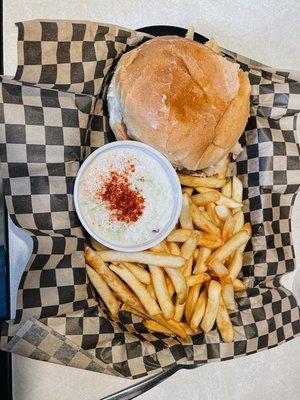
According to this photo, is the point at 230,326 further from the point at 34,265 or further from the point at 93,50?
the point at 93,50

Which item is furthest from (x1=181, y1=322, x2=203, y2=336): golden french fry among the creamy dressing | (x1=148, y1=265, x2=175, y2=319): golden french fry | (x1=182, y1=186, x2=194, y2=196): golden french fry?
(x1=182, y1=186, x2=194, y2=196): golden french fry

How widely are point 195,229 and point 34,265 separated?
58cm

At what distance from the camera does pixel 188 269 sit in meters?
→ 1.81

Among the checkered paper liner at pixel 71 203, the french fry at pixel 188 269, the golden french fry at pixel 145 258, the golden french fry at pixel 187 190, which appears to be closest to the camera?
the checkered paper liner at pixel 71 203

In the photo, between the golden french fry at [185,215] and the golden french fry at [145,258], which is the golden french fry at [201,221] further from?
the golden french fry at [145,258]

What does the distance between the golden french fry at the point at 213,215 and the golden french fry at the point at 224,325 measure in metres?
0.29

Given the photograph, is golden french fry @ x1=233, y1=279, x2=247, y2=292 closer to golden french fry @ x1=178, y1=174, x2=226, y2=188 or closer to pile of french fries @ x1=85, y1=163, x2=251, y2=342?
pile of french fries @ x1=85, y1=163, x2=251, y2=342

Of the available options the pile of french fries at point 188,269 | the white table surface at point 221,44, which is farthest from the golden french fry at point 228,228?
the white table surface at point 221,44

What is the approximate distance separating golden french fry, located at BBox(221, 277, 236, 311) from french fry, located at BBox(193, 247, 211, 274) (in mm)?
77

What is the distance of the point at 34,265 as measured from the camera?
160 cm

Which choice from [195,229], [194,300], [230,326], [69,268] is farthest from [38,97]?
[230,326]

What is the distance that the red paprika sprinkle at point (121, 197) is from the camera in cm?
170

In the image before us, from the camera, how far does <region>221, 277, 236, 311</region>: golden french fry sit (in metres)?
1.78

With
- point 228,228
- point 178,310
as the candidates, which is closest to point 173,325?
point 178,310
